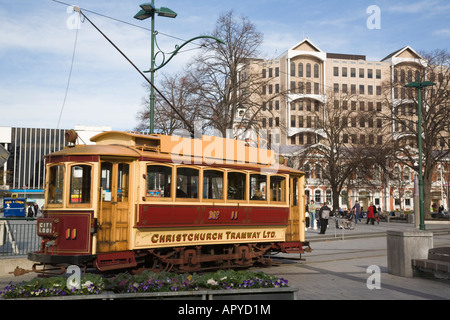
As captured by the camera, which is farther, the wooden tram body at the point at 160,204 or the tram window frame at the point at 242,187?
the tram window frame at the point at 242,187

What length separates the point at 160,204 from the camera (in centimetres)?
1122

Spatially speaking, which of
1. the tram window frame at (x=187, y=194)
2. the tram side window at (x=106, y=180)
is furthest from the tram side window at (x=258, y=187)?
the tram side window at (x=106, y=180)

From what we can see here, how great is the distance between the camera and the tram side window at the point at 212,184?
1228cm

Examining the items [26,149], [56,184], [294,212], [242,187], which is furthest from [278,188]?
[26,149]

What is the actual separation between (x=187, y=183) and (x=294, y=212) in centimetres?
443

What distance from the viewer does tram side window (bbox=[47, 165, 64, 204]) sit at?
10648 mm

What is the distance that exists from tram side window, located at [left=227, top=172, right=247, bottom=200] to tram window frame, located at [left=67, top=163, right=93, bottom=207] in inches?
146

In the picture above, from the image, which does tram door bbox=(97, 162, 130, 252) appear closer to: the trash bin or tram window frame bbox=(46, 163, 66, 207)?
tram window frame bbox=(46, 163, 66, 207)

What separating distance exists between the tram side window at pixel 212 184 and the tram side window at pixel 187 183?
11.3 inches

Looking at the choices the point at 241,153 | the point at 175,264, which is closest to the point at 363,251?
the point at 241,153

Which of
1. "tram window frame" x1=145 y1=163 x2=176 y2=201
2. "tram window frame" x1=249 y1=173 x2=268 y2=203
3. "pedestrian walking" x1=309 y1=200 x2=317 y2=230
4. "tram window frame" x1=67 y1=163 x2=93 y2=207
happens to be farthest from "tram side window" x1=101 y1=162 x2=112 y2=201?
"pedestrian walking" x1=309 y1=200 x2=317 y2=230

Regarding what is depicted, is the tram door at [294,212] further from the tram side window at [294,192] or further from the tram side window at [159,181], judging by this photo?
the tram side window at [159,181]

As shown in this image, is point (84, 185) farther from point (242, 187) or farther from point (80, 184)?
point (242, 187)

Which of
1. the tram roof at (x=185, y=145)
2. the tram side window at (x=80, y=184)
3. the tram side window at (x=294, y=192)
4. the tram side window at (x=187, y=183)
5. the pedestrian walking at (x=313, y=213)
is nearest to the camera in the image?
the tram side window at (x=80, y=184)
